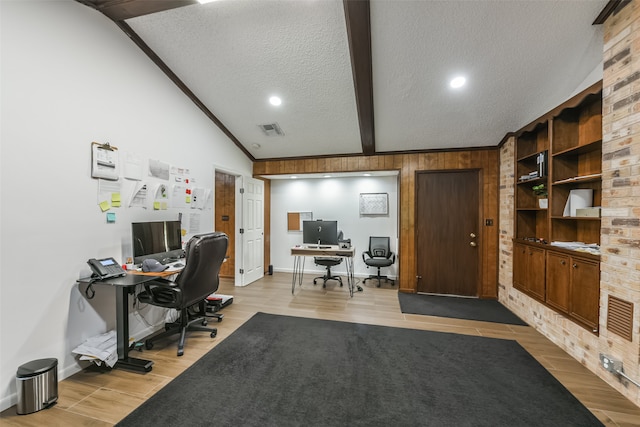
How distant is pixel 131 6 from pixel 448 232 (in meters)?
4.81

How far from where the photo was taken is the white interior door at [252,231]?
4566 millimetres

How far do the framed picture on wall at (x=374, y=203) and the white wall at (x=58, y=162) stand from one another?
12.2 ft

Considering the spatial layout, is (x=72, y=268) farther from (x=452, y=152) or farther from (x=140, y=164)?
(x=452, y=152)

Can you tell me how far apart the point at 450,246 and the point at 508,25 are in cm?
301

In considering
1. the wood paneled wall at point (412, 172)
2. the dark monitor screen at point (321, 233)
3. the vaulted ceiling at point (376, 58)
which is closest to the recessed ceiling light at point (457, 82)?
the vaulted ceiling at point (376, 58)

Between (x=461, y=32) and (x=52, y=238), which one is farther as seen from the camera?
(x=461, y=32)

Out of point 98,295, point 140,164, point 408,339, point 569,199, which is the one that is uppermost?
point 140,164

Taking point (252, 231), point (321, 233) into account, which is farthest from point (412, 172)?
point (252, 231)

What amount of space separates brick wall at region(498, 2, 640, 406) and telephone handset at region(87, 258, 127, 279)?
13.2 feet

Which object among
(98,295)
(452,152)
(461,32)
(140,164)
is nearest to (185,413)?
(98,295)

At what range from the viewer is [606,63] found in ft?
6.63

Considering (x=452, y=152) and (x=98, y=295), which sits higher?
(x=452, y=152)

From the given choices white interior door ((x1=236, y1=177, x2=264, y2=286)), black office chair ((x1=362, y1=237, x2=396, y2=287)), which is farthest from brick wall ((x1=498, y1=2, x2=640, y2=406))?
white interior door ((x1=236, y1=177, x2=264, y2=286))

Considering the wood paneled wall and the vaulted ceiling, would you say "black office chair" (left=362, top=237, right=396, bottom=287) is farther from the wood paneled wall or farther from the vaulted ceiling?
the vaulted ceiling
